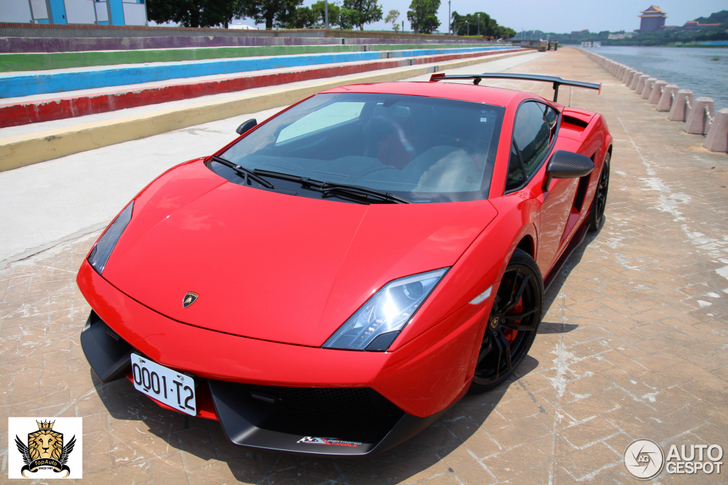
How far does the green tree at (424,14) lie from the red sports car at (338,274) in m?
146

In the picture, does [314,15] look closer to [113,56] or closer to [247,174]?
[113,56]

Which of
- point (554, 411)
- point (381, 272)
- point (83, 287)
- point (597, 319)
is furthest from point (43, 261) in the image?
point (597, 319)

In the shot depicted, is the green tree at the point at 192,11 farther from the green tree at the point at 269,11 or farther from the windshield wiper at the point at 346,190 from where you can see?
the windshield wiper at the point at 346,190

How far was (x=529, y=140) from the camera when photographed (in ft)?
9.83

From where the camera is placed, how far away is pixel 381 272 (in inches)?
73.4

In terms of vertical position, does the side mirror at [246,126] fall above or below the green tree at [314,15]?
below

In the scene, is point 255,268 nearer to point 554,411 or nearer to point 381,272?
point 381,272

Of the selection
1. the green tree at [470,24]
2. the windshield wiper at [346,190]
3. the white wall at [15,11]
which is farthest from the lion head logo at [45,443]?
the green tree at [470,24]

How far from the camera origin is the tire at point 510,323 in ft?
7.37

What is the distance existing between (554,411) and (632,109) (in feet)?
43.7

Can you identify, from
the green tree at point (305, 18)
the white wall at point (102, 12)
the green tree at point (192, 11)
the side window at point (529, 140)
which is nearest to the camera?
the side window at point (529, 140)

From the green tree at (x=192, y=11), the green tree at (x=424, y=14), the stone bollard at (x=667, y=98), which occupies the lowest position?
the stone bollard at (x=667, y=98)

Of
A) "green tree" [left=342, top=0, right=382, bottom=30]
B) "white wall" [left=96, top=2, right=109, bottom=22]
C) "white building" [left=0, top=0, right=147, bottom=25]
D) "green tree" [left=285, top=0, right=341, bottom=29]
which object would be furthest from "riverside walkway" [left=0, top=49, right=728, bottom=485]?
"green tree" [left=342, top=0, right=382, bottom=30]

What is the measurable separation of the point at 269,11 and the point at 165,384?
235 ft
